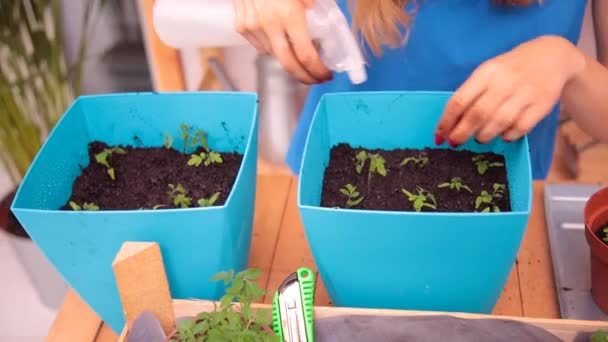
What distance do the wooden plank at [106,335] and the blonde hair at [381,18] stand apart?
56cm

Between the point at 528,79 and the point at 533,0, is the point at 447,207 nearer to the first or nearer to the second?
the point at 528,79

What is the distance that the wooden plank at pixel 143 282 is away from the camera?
1.91 feet

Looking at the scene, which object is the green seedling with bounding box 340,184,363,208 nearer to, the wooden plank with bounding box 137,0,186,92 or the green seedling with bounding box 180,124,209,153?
the green seedling with bounding box 180,124,209,153

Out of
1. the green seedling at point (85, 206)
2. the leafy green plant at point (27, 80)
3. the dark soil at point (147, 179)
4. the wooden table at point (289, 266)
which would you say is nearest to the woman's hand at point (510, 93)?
the wooden table at point (289, 266)

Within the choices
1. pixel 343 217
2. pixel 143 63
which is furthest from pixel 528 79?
pixel 143 63

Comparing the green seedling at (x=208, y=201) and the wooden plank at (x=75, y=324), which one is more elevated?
the green seedling at (x=208, y=201)

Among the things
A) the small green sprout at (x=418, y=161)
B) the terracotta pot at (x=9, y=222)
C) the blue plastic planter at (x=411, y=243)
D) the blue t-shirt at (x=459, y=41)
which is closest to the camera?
the blue plastic planter at (x=411, y=243)

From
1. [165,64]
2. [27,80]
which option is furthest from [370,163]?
[27,80]

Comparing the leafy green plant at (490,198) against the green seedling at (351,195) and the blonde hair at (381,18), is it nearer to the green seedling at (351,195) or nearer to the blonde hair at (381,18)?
the green seedling at (351,195)

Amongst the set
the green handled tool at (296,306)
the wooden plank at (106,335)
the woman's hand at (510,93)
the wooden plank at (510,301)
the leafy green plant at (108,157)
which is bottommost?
the wooden plank at (510,301)

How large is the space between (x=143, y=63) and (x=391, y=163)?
51.9 inches

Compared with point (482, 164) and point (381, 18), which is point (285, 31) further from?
point (482, 164)

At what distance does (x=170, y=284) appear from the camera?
0.67 m

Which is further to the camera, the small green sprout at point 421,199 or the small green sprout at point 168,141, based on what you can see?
the small green sprout at point 168,141
